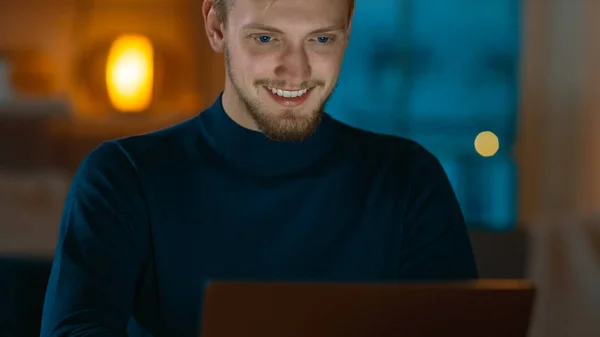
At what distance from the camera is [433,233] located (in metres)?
1.30

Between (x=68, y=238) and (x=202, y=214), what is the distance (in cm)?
19

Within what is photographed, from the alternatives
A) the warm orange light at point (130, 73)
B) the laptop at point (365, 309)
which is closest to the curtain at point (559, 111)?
the warm orange light at point (130, 73)

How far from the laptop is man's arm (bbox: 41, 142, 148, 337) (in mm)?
362

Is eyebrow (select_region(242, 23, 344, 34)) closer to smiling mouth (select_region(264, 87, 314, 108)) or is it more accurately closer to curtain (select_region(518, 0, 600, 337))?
smiling mouth (select_region(264, 87, 314, 108))

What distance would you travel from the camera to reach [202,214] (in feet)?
4.15

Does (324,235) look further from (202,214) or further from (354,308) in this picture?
(354,308)

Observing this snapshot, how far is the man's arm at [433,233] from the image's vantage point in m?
1.27

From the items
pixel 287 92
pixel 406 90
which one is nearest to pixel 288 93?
pixel 287 92

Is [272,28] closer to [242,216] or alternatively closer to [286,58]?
[286,58]

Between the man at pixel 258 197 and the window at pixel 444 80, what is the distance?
2.44 m

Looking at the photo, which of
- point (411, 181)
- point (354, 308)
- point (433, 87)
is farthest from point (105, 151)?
point (433, 87)

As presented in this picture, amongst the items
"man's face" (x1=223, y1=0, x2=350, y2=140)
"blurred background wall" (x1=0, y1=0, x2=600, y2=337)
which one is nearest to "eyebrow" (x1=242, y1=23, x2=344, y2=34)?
"man's face" (x1=223, y1=0, x2=350, y2=140)

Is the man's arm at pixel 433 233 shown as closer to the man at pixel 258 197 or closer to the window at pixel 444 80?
the man at pixel 258 197

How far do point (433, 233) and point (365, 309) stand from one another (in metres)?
0.52
